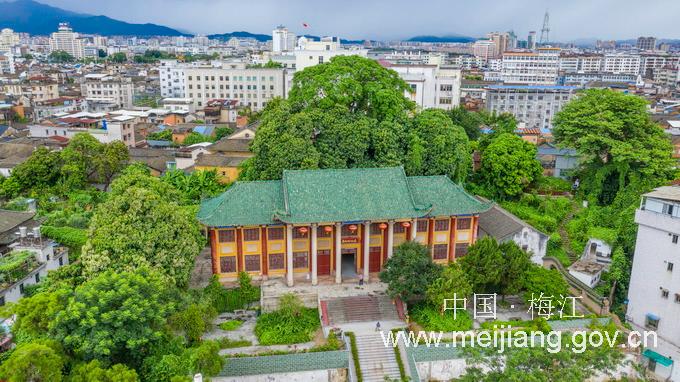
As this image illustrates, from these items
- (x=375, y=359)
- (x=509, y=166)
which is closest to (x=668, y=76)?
(x=509, y=166)

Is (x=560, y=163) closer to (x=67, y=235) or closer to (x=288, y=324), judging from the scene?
(x=288, y=324)

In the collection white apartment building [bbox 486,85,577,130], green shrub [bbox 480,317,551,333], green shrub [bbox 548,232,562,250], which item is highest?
white apartment building [bbox 486,85,577,130]

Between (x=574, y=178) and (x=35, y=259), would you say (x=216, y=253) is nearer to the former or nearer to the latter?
(x=35, y=259)

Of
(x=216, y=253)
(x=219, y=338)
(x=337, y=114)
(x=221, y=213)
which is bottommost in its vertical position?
(x=219, y=338)

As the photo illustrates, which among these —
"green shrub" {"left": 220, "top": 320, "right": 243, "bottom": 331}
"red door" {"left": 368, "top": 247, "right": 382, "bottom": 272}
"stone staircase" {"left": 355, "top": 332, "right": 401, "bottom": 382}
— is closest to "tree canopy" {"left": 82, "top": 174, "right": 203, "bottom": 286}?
"green shrub" {"left": 220, "top": 320, "right": 243, "bottom": 331}

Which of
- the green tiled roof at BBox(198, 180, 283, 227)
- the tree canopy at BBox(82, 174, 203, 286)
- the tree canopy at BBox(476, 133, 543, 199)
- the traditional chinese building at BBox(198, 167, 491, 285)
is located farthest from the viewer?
the tree canopy at BBox(476, 133, 543, 199)

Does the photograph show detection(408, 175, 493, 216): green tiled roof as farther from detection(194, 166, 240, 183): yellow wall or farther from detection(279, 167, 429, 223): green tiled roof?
detection(194, 166, 240, 183): yellow wall

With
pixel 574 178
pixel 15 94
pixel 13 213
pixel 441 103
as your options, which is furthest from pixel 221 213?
pixel 15 94
